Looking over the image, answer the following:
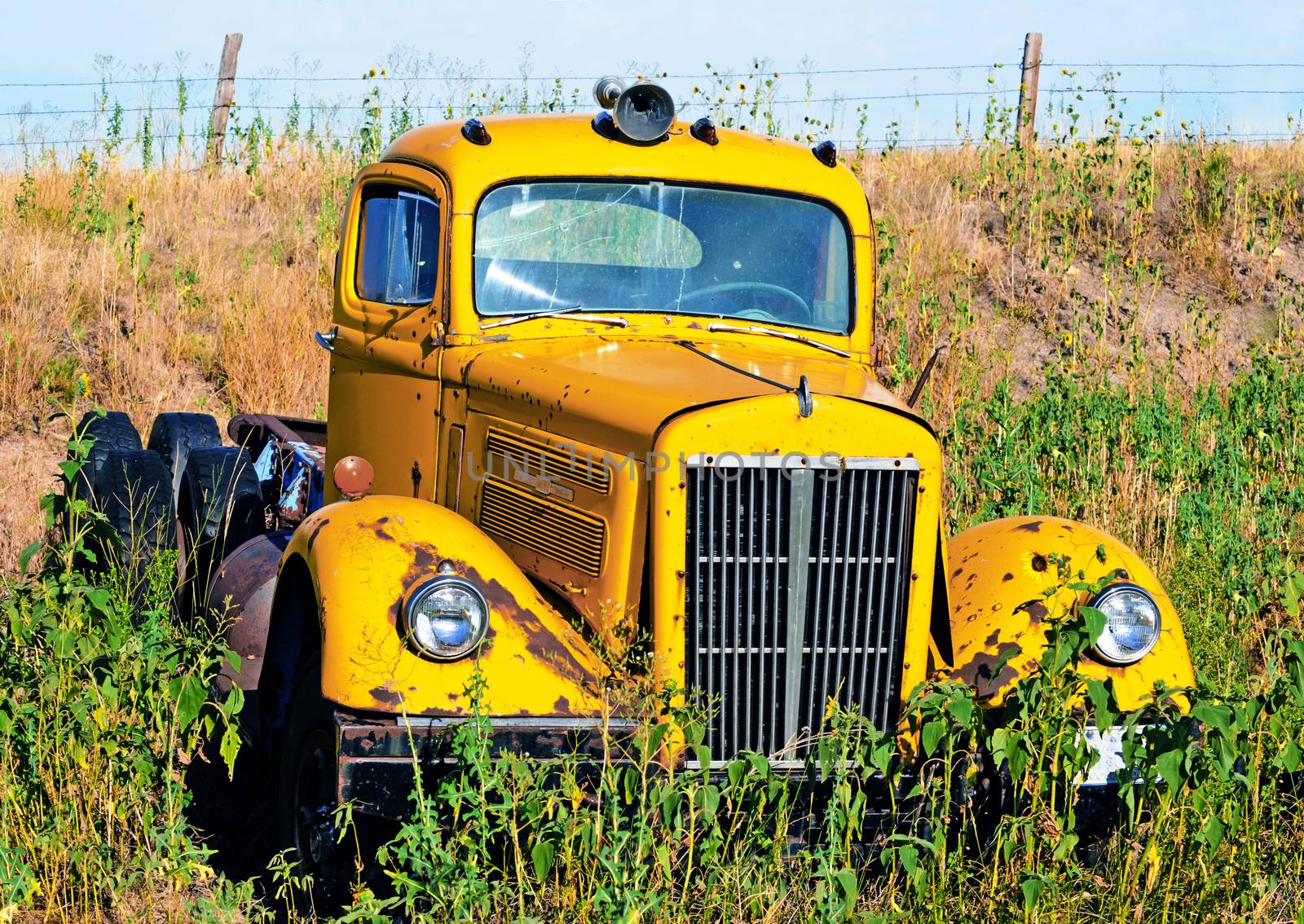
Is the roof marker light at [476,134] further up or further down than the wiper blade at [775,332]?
further up

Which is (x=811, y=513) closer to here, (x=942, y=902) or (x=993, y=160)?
(x=942, y=902)

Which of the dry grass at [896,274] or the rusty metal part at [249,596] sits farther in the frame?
the dry grass at [896,274]

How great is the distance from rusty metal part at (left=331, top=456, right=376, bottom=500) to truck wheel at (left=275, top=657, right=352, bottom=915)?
78cm

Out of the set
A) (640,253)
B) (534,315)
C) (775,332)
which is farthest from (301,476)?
(775,332)

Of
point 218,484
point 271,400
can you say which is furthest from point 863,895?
point 271,400

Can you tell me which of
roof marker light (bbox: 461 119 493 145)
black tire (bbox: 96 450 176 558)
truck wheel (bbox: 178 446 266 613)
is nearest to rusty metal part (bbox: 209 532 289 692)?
black tire (bbox: 96 450 176 558)

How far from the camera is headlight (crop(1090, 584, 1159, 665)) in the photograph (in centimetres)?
386

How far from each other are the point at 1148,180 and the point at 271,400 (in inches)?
292

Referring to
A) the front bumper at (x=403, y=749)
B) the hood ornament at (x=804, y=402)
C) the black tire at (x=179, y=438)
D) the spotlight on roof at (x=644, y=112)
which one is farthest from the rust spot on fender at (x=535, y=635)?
the black tire at (x=179, y=438)

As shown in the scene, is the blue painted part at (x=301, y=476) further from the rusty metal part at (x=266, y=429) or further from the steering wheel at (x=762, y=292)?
the steering wheel at (x=762, y=292)

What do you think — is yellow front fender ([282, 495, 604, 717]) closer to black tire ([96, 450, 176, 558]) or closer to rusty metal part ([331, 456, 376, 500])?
rusty metal part ([331, 456, 376, 500])

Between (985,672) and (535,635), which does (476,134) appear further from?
(985,672)

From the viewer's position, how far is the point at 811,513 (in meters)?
3.56

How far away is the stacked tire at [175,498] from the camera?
19.3 feet
